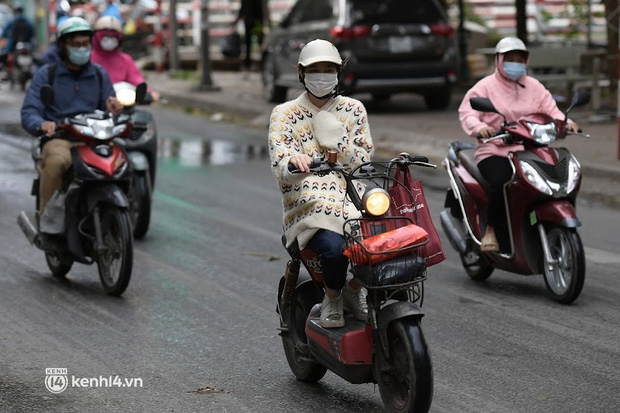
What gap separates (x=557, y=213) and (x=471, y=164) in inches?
36.3

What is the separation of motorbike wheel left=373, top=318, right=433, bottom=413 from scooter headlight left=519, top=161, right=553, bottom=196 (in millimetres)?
3137

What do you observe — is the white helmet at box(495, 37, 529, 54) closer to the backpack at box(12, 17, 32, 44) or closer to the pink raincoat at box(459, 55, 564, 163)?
the pink raincoat at box(459, 55, 564, 163)

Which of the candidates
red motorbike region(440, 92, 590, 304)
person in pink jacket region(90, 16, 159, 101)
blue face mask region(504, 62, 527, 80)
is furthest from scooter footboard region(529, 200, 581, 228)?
person in pink jacket region(90, 16, 159, 101)

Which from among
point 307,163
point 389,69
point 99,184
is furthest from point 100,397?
point 389,69

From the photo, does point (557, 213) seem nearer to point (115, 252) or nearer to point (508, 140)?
point (508, 140)

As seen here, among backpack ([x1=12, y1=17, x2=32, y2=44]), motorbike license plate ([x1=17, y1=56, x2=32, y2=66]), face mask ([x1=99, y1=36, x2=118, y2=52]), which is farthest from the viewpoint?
backpack ([x1=12, y1=17, x2=32, y2=44])

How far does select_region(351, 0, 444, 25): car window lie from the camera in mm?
20188

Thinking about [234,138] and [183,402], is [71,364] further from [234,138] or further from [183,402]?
[234,138]

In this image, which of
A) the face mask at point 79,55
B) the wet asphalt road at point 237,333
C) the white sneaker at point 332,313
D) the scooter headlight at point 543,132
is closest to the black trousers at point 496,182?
the scooter headlight at point 543,132

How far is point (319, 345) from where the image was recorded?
626 centimetres

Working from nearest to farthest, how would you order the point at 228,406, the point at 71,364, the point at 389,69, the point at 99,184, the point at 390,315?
the point at 390,315 → the point at 228,406 → the point at 71,364 → the point at 99,184 → the point at 389,69

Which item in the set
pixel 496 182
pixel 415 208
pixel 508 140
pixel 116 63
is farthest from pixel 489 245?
pixel 116 63

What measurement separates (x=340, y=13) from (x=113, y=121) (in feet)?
37.7

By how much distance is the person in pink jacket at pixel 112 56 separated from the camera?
11.4 m
